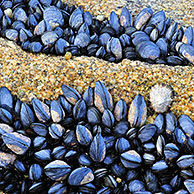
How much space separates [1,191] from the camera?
5.34 ft

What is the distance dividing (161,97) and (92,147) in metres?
0.58

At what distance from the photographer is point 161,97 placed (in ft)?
5.74

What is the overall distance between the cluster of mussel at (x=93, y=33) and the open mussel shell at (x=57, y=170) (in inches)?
33.7

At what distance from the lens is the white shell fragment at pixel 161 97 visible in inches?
68.7

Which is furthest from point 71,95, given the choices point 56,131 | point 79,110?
point 56,131

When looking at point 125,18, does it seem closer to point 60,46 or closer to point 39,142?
point 60,46

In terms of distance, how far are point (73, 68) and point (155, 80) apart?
23.3 inches

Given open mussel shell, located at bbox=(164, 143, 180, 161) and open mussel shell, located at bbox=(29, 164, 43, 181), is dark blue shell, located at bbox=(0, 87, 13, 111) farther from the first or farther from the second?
open mussel shell, located at bbox=(164, 143, 180, 161)

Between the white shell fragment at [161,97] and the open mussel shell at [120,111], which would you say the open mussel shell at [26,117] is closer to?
the open mussel shell at [120,111]

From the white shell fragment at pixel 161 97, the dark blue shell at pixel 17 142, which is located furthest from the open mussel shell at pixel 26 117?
the white shell fragment at pixel 161 97

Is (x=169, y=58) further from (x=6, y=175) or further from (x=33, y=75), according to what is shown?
(x=6, y=175)

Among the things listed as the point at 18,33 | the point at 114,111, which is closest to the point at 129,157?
the point at 114,111

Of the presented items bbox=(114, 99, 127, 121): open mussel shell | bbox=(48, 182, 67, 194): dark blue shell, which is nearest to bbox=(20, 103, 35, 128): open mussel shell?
bbox=(48, 182, 67, 194): dark blue shell

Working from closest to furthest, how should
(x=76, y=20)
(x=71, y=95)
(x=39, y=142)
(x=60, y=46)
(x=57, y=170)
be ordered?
(x=57, y=170)
(x=39, y=142)
(x=71, y=95)
(x=60, y=46)
(x=76, y=20)
